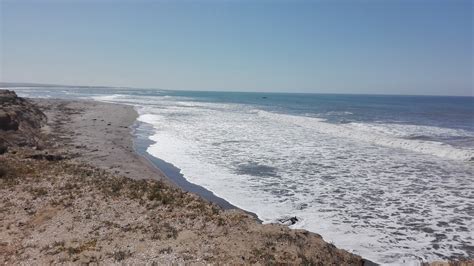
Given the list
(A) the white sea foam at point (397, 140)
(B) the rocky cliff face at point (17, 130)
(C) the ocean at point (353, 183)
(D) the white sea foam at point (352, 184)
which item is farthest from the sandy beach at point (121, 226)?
(A) the white sea foam at point (397, 140)

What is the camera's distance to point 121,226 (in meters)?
9.77

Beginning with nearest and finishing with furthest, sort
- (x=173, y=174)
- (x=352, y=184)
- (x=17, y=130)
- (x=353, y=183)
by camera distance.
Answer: (x=352, y=184), (x=353, y=183), (x=173, y=174), (x=17, y=130)

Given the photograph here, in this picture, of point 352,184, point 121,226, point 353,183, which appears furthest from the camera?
point 353,183

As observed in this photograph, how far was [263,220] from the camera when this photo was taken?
11.7 metres

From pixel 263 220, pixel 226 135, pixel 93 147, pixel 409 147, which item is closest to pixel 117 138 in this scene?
pixel 93 147

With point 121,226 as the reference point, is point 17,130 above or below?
above

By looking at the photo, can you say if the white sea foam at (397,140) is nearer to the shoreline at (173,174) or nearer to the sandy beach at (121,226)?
the shoreline at (173,174)

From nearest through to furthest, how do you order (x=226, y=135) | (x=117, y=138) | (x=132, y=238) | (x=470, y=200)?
(x=132, y=238)
(x=470, y=200)
(x=117, y=138)
(x=226, y=135)

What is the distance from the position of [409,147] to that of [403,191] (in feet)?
42.0

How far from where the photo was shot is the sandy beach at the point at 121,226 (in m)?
8.11

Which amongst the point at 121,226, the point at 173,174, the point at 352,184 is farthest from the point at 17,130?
the point at 352,184

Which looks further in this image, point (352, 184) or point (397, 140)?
point (397, 140)

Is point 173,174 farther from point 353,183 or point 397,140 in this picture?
point 397,140

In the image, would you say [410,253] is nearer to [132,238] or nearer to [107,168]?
[132,238]
